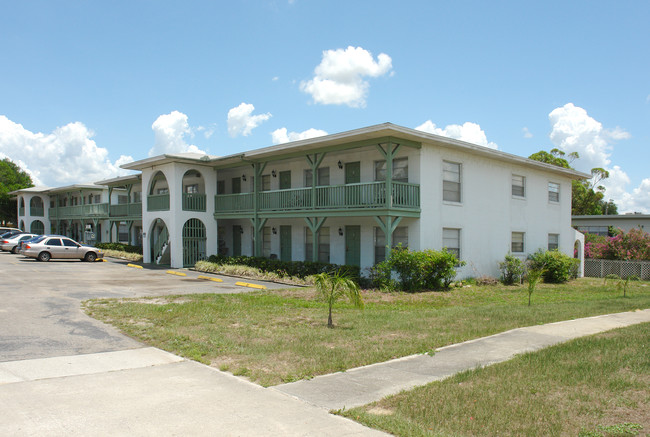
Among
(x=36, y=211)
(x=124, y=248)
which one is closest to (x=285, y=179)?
(x=124, y=248)

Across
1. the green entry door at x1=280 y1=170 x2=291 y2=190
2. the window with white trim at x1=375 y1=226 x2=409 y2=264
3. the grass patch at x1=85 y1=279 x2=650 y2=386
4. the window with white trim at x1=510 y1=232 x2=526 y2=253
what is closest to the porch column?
the window with white trim at x1=375 y1=226 x2=409 y2=264

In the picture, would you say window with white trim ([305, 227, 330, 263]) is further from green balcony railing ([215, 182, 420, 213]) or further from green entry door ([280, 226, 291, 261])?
green balcony railing ([215, 182, 420, 213])

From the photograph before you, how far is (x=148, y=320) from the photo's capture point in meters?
10.6

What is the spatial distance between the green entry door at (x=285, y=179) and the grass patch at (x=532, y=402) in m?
18.0

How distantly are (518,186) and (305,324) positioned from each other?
16.8 metres

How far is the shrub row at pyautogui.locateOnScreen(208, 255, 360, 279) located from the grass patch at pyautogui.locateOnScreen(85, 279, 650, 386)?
2.58 m

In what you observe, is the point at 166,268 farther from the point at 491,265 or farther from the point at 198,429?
the point at 198,429

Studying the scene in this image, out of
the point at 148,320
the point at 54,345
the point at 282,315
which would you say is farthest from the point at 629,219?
the point at 54,345

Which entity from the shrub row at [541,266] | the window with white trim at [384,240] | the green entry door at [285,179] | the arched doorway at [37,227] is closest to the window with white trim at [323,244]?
the window with white trim at [384,240]

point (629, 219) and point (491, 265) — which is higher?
point (629, 219)

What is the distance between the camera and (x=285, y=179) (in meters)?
24.6

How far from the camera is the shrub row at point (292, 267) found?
1899 centimetres

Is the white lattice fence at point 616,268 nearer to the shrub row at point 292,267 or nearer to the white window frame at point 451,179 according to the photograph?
the white window frame at point 451,179

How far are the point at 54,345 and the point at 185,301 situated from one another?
5175 millimetres
